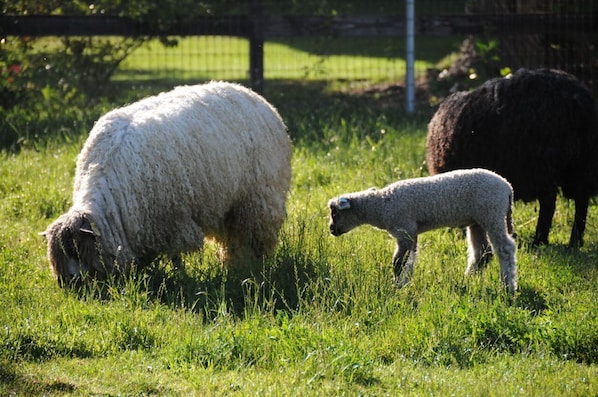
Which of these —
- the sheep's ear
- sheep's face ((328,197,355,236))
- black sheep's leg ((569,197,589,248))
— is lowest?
black sheep's leg ((569,197,589,248))

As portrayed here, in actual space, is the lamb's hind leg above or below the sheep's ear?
below

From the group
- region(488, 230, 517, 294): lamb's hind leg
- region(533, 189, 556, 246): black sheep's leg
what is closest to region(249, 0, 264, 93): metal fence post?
region(533, 189, 556, 246): black sheep's leg

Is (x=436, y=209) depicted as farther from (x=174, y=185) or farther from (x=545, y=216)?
(x=174, y=185)

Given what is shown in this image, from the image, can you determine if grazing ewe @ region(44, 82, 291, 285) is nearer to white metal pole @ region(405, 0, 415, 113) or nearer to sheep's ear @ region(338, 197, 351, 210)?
sheep's ear @ region(338, 197, 351, 210)

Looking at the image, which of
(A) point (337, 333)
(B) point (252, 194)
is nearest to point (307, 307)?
(A) point (337, 333)

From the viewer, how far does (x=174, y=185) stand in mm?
7035

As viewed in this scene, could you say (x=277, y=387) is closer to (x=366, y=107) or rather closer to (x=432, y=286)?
(x=432, y=286)

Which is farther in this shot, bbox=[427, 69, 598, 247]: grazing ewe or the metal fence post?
the metal fence post

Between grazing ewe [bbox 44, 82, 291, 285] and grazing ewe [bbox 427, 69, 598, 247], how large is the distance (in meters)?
1.57

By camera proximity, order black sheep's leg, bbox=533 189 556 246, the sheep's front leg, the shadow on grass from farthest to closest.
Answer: black sheep's leg, bbox=533 189 556 246
the sheep's front leg
the shadow on grass

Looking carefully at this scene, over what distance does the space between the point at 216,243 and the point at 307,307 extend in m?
1.70

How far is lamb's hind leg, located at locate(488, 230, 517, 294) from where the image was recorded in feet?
22.7

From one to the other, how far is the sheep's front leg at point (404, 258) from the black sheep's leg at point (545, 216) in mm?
1707

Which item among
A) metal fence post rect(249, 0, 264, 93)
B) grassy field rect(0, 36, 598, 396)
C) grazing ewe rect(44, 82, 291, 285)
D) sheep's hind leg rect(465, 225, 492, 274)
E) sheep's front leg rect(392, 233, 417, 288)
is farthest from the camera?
metal fence post rect(249, 0, 264, 93)
